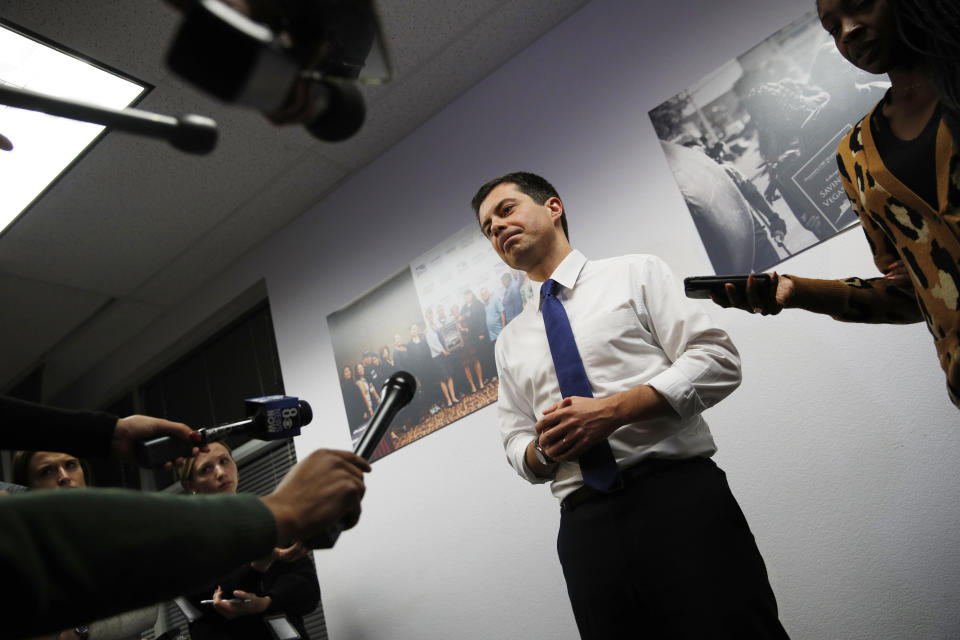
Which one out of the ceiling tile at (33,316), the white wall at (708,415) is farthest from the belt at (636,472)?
the ceiling tile at (33,316)

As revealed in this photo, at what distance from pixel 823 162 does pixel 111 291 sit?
3963 mm

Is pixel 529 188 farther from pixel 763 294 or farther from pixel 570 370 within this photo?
pixel 763 294

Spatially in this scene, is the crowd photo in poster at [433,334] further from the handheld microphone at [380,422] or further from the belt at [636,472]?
the handheld microphone at [380,422]

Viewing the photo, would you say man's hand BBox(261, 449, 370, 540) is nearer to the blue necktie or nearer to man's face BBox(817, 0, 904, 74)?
the blue necktie

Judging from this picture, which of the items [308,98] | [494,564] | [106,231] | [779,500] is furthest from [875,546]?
[106,231]

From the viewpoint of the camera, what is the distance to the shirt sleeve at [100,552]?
615 mm

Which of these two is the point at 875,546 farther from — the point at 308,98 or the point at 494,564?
the point at 308,98

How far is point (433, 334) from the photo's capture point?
297 cm

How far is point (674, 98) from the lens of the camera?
2455mm

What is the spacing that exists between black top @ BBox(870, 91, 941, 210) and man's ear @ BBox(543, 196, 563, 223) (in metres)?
0.88

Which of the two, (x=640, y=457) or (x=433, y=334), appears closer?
(x=640, y=457)

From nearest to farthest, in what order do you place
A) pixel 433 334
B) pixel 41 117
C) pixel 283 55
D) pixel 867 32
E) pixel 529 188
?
pixel 283 55 < pixel 867 32 < pixel 529 188 < pixel 41 117 < pixel 433 334

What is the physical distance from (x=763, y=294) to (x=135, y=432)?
1.35m

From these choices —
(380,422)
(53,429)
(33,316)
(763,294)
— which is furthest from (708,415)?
(33,316)
